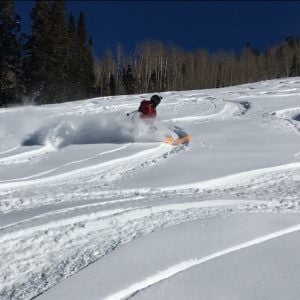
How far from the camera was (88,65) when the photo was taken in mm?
45500

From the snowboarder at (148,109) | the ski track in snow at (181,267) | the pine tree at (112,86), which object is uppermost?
the pine tree at (112,86)

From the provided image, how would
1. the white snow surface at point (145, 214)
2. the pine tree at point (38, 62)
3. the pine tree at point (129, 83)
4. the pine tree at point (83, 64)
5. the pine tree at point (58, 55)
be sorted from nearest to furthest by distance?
the white snow surface at point (145, 214) → the pine tree at point (38, 62) → the pine tree at point (58, 55) → the pine tree at point (83, 64) → the pine tree at point (129, 83)

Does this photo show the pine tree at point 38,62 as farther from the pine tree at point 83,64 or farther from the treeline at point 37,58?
the pine tree at point 83,64

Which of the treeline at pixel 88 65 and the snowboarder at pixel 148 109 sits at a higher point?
the treeline at pixel 88 65

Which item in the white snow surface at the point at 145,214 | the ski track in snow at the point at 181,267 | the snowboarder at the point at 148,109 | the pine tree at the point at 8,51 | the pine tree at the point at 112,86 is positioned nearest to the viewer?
the ski track in snow at the point at 181,267

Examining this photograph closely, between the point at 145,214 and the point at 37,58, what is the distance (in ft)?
91.3

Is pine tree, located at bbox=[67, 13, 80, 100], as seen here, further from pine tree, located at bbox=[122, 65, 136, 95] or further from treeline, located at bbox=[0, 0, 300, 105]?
pine tree, located at bbox=[122, 65, 136, 95]

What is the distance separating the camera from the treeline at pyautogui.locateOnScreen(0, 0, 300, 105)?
2972 centimetres

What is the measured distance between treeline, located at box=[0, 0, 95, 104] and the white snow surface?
19.7m

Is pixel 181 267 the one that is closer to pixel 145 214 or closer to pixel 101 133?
pixel 145 214

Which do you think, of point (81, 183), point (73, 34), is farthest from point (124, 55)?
point (81, 183)

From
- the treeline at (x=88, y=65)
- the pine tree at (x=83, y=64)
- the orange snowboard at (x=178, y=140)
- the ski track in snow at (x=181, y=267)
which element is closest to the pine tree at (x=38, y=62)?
the treeline at (x=88, y=65)

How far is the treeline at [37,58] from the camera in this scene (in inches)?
1112

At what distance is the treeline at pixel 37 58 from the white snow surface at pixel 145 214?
19.7 metres
